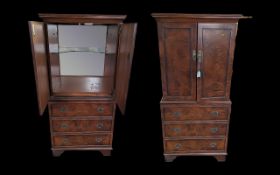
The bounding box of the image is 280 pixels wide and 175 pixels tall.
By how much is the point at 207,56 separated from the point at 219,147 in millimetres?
1147

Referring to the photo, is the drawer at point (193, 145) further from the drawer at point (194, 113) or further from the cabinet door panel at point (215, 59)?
the cabinet door panel at point (215, 59)

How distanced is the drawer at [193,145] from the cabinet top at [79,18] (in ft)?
5.32

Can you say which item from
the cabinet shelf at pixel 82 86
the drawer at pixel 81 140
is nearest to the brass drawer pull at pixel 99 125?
the drawer at pixel 81 140

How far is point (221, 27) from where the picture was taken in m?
4.49

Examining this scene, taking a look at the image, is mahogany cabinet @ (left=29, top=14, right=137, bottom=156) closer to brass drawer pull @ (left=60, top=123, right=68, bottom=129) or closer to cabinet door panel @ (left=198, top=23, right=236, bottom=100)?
brass drawer pull @ (left=60, top=123, right=68, bottom=129)

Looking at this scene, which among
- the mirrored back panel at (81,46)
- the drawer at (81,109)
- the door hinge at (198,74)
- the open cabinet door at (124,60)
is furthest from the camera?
the mirrored back panel at (81,46)

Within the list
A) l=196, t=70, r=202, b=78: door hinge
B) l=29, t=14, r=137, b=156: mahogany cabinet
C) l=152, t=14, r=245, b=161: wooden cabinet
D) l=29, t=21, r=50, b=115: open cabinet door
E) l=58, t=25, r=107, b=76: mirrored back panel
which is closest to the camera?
l=29, t=21, r=50, b=115: open cabinet door

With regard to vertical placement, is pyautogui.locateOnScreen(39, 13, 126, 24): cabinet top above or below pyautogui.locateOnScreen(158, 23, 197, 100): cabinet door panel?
above

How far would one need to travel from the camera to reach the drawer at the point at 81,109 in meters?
4.80

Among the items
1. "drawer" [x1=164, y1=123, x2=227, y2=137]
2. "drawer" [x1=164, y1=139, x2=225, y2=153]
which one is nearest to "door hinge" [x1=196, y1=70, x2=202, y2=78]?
"drawer" [x1=164, y1=123, x2=227, y2=137]

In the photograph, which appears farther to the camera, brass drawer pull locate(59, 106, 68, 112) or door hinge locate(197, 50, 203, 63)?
brass drawer pull locate(59, 106, 68, 112)

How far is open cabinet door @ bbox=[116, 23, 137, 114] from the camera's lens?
414 centimetres

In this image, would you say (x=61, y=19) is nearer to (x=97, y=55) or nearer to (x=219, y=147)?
(x=97, y=55)

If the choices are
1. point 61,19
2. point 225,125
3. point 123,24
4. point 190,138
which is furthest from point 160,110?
point 61,19
